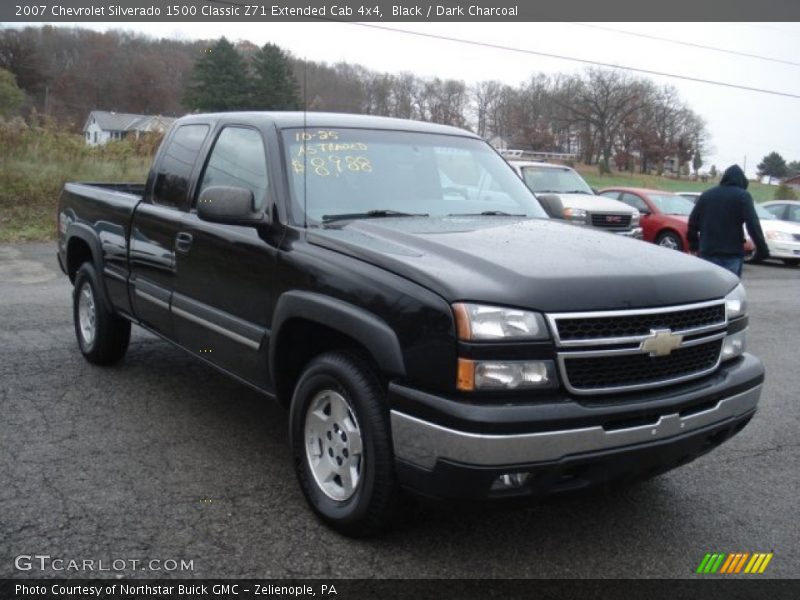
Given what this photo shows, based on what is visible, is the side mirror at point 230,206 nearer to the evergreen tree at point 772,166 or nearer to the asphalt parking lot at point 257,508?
the asphalt parking lot at point 257,508

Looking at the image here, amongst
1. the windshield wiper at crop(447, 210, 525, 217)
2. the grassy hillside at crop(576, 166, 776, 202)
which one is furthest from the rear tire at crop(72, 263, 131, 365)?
the grassy hillside at crop(576, 166, 776, 202)

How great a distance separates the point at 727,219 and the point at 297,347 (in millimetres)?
5777

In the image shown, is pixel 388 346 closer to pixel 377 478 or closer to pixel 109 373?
pixel 377 478

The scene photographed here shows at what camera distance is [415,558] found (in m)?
3.04

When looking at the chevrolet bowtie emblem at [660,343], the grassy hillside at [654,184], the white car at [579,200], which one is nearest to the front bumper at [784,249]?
the white car at [579,200]

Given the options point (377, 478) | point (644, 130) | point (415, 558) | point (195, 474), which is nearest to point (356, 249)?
point (377, 478)

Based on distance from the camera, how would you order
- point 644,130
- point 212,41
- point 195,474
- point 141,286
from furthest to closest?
point 644,130 → point 212,41 → point 141,286 → point 195,474

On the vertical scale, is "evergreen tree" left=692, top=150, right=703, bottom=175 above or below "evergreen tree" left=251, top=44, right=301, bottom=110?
above

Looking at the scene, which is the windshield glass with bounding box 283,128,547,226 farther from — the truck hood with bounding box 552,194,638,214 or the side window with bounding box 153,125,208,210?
the truck hood with bounding box 552,194,638,214

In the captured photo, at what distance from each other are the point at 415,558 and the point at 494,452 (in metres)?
0.76

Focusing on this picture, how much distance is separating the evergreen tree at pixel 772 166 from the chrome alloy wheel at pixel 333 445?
355 ft

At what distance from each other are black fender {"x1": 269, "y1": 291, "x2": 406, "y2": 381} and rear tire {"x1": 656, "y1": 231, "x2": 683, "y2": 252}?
12622 millimetres

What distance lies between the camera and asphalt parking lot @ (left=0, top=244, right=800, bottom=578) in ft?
9.89

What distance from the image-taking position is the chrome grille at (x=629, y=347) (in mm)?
2719
